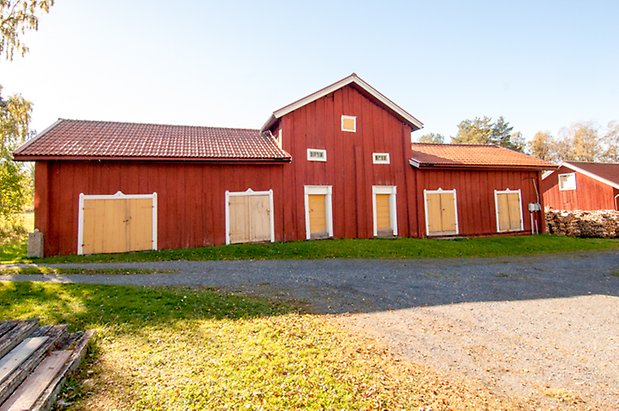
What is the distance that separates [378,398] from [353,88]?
610 inches

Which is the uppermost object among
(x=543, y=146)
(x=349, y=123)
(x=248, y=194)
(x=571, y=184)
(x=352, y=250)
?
(x=543, y=146)

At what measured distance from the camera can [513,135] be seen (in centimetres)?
5044

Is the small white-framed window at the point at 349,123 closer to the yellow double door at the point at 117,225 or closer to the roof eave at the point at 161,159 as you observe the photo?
the roof eave at the point at 161,159

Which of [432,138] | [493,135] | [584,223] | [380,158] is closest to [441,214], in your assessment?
[380,158]

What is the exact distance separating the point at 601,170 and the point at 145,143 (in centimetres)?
3172

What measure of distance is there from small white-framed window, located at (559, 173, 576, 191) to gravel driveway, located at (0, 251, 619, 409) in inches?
669

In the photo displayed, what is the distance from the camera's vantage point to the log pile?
18.5 m

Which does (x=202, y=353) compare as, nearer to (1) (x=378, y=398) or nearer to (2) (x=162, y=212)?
(1) (x=378, y=398)

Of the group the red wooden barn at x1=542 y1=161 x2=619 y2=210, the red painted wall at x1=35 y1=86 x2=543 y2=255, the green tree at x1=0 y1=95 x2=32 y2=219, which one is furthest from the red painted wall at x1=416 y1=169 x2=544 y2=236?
the green tree at x1=0 y1=95 x2=32 y2=219

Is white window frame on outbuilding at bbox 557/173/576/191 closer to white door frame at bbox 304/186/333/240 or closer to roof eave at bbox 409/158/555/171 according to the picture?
roof eave at bbox 409/158/555/171

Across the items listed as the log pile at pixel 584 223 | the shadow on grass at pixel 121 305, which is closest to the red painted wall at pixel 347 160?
the shadow on grass at pixel 121 305

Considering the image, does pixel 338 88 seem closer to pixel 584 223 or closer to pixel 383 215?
pixel 383 215

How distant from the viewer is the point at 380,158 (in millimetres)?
16047

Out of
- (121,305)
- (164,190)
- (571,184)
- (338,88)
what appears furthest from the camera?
(571,184)
